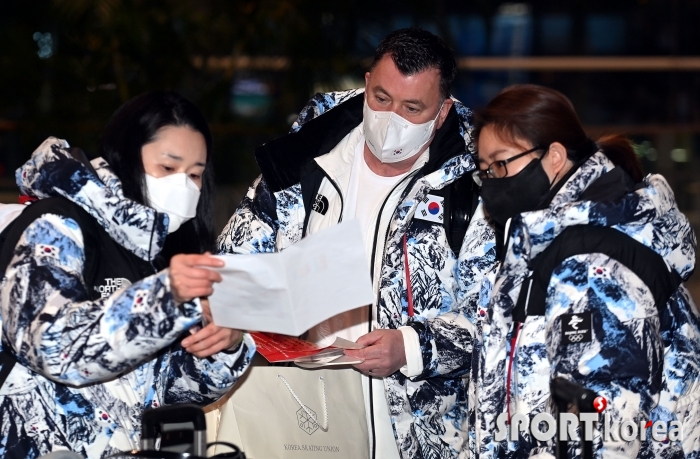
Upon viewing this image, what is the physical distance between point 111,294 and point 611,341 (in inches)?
42.9

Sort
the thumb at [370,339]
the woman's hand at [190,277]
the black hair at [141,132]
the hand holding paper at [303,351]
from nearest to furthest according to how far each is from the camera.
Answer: the woman's hand at [190,277]
the black hair at [141,132]
the hand holding paper at [303,351]
the thumb at [370,339]

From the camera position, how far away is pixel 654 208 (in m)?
1.98

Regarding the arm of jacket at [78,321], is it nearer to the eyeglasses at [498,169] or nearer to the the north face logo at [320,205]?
the eyeglasses at [498,169]

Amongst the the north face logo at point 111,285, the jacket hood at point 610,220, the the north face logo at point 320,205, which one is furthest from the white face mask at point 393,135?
the the north face logo at point 111,285

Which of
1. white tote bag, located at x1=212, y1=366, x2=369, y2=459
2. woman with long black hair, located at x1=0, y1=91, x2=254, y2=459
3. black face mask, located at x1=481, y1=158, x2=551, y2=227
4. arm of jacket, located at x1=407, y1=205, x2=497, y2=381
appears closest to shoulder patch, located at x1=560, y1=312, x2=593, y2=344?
black face mask, located at x1=481, y1=158, x2=551, y2=227

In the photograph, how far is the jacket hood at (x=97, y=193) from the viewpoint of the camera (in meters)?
1.95

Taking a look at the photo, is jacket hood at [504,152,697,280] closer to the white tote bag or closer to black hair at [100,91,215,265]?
the white tote bag

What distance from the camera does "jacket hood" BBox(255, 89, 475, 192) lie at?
2.70 m

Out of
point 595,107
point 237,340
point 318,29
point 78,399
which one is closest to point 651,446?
point 237,340

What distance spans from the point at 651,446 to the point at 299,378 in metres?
0.99

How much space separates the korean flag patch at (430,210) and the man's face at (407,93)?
0.26 m

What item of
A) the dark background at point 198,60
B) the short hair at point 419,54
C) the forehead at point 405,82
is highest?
the dark background at point 198,60

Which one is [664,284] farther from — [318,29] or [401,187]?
[318,29]

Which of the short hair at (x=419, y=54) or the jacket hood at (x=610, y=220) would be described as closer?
the jacket hood at (x=610, y=220)
